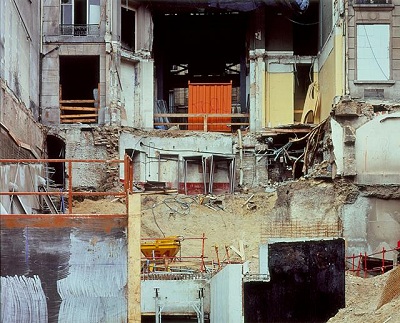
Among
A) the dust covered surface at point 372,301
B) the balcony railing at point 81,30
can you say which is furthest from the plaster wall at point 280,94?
the dust covered surface at point 372,301

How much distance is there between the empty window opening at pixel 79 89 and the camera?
38.4 m

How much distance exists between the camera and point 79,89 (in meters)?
41.6

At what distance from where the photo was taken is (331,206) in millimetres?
33469

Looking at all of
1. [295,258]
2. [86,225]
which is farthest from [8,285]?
[295,258]

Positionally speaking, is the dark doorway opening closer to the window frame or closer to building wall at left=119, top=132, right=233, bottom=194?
building wall at left=119, top=132, right=233, bottom=194

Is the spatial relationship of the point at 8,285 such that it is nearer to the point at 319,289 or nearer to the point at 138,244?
the point at 138,244

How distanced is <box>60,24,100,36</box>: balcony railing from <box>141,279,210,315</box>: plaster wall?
15.2 meters

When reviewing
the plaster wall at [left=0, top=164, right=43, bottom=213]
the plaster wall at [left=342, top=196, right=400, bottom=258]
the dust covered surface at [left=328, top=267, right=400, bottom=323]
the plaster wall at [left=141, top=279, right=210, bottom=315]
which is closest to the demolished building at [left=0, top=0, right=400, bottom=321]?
the plaster wall at [left=342, top=196, right=400, bottom=258]

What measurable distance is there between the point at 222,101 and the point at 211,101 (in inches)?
19.4

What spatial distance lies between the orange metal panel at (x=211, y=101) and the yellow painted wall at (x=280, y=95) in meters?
1.79

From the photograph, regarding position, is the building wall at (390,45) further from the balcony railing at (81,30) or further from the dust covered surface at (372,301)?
the balcony railing at (81,30)

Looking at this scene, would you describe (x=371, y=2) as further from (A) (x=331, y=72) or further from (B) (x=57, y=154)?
(B) (x=57, y=154)

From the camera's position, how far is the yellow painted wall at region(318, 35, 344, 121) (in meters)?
34.7

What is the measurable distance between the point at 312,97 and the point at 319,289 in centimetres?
1898
